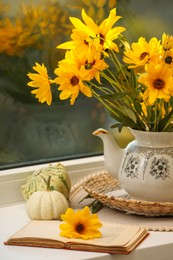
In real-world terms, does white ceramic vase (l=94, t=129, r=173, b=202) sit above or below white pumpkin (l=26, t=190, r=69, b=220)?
above

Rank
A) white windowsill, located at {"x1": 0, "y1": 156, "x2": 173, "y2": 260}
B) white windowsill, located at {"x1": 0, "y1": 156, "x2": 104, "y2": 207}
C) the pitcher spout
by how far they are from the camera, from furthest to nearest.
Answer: white windowsill, located at {"x1": 0, "y1": 156, "x2": 104, "y2": 207}
the pitcher spout
white windowsill, located at {"x1": 0, "y1": 156, "x2": 173, "y2": 260}

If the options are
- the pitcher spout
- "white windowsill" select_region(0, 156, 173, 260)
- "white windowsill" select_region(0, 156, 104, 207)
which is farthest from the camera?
"white windowsill" select_region(0, 156, 104, 207)

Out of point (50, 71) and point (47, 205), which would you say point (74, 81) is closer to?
point (47, 205)

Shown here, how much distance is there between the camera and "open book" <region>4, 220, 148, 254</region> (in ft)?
4.59

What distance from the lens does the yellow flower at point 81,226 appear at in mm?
1439

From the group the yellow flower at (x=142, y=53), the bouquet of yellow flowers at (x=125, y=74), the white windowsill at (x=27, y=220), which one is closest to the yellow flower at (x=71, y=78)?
the bouquet of yellow flowers at (x=125, y=74)

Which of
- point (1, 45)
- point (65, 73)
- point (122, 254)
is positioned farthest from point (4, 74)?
point (122, 254)

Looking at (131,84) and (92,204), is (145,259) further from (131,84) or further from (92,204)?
(131,84)

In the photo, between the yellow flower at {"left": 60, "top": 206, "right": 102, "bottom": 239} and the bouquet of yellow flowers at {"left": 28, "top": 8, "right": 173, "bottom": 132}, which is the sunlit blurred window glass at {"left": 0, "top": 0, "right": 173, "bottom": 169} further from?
the yellow flower at {"left": 60, "top": 206, "right": 102, "bottom": 239}

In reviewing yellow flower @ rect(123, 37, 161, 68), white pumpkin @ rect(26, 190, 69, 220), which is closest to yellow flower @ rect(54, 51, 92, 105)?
yellow flower @ rect(123, 37, 161, 68)

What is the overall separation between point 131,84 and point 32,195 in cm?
36

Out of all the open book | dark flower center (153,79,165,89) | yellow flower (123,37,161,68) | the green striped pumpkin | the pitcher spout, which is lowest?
the open book

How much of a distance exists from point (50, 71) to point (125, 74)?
15.3 inches

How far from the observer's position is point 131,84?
1592 mm
